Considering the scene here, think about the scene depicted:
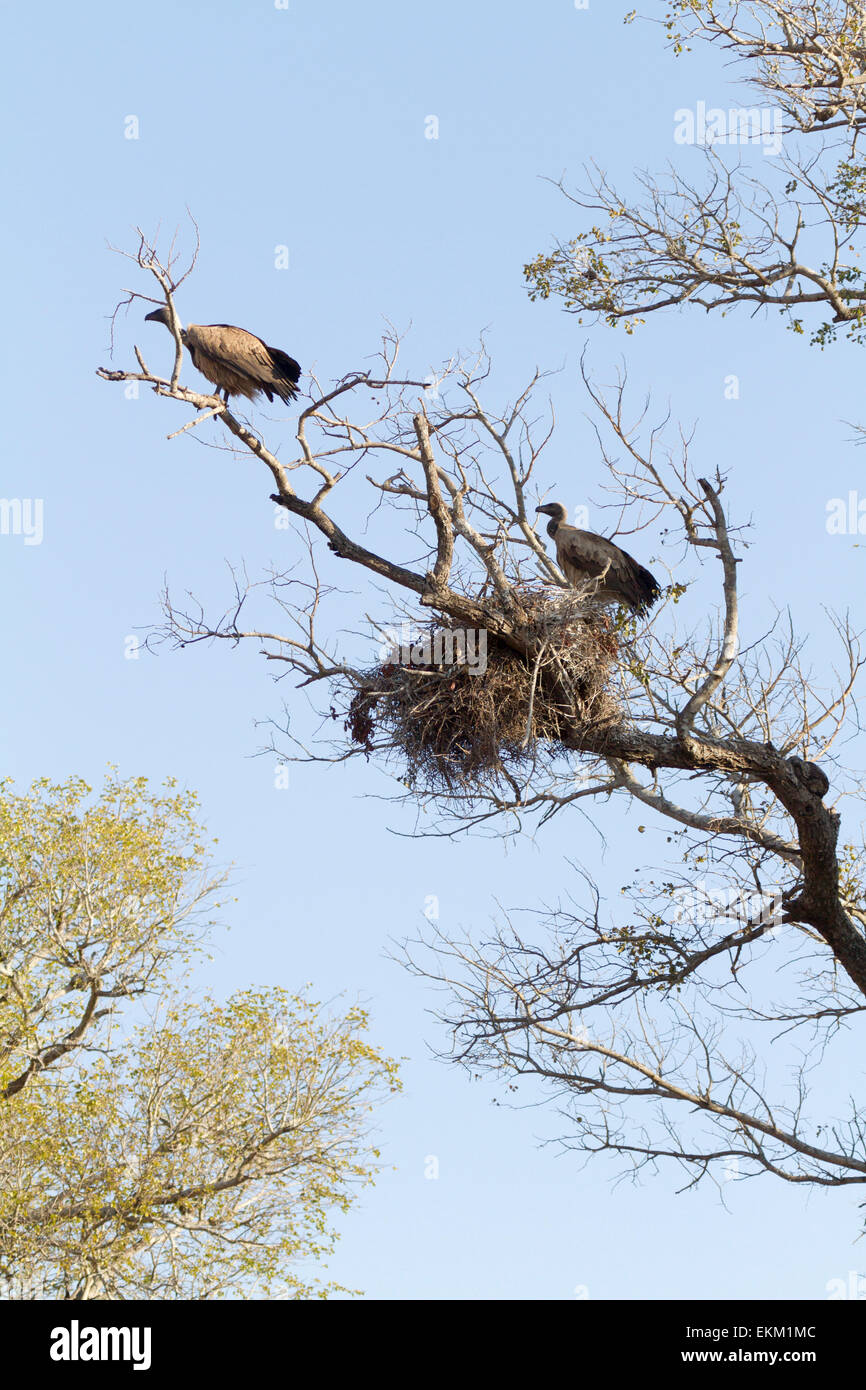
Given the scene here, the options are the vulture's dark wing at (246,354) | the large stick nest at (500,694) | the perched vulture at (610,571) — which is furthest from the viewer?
the vulture's dark wing at (246,354)

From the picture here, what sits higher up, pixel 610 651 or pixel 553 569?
pixel 553 569

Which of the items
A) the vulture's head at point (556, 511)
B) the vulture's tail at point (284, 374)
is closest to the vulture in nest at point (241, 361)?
the vulture's tail at point (284, 374)

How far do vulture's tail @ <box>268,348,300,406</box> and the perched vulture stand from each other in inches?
113

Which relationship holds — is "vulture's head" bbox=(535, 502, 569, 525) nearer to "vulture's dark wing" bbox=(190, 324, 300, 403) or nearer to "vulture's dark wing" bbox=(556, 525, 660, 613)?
"vulture's dark wing" bbox=(556, 525, 660, 613)

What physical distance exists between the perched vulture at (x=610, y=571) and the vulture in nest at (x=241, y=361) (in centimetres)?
296

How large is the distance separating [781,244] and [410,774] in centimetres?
598

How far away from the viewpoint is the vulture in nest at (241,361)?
42.1 feet

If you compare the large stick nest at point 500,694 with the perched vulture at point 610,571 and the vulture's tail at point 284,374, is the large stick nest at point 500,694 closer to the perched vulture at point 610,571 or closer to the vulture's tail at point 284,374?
the perched vulture at point 610,571
